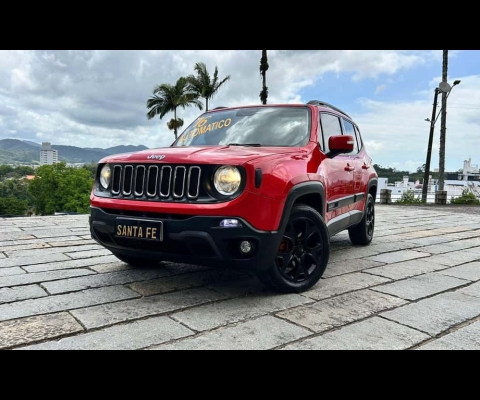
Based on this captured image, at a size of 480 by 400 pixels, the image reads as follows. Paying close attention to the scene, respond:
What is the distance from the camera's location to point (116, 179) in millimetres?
3383

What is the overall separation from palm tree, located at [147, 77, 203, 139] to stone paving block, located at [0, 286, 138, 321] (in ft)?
88.9

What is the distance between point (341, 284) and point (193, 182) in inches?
68.9

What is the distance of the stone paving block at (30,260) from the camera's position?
4203 mm

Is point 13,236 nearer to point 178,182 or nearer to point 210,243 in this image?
point 178,182

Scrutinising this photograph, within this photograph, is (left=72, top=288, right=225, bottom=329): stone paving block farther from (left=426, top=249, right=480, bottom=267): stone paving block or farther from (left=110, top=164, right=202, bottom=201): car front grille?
(left=426, top=249, right=480, bottom=267): stone paving block

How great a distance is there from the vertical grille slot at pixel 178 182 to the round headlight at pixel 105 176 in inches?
31.4

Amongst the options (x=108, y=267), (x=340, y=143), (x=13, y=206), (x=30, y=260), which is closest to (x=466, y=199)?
(x=340, y=143)

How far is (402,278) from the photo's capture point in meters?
4.03

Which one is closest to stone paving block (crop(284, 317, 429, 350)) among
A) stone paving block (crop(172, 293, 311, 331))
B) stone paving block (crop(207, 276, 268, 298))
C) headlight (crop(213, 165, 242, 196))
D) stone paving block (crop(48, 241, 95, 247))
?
stone paving block (crop(172, 293, 311, 331))

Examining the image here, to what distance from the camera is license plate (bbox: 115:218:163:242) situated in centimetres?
297

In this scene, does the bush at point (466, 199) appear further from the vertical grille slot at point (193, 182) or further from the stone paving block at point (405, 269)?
the vertical grille slot at point (193, 182)
